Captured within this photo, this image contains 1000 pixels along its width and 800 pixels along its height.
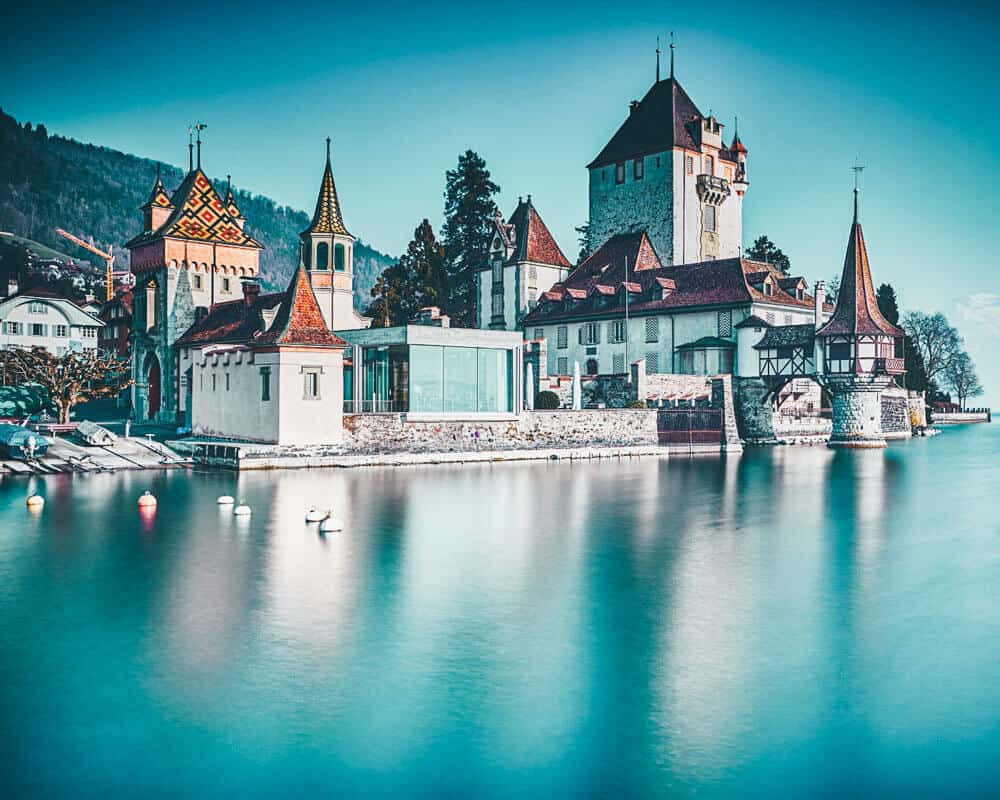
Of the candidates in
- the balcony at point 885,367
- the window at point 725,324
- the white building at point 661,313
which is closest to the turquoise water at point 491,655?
the balcony at point 885,367

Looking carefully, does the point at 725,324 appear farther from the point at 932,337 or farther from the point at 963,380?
the point at 963,380

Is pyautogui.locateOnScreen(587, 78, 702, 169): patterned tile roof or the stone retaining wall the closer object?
the stone retaining wall

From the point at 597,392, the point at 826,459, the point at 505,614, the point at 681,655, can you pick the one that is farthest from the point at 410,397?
the point at 681,655

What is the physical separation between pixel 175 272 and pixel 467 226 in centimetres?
2801

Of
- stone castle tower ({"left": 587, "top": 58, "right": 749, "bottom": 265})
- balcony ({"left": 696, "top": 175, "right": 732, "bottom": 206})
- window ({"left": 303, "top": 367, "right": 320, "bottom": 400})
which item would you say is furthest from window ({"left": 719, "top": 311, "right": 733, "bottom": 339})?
window ({"left": 303, "top": 367, "right": 320, "bottom": 400})

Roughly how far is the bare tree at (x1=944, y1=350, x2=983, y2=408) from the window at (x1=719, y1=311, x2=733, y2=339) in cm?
7152

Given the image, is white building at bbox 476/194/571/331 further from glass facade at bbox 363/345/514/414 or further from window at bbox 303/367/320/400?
window at bbox 303/367/320/400

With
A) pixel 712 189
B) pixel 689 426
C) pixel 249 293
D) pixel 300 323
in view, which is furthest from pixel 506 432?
pixel 712 189

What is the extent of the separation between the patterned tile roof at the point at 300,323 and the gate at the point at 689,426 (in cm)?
1889

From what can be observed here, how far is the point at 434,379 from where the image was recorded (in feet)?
126

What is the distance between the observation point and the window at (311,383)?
3488 centimetres

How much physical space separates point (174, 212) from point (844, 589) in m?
41.6

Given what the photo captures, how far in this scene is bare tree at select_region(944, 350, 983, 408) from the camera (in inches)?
4579

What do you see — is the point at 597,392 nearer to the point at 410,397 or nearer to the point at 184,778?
the point at 410,397
